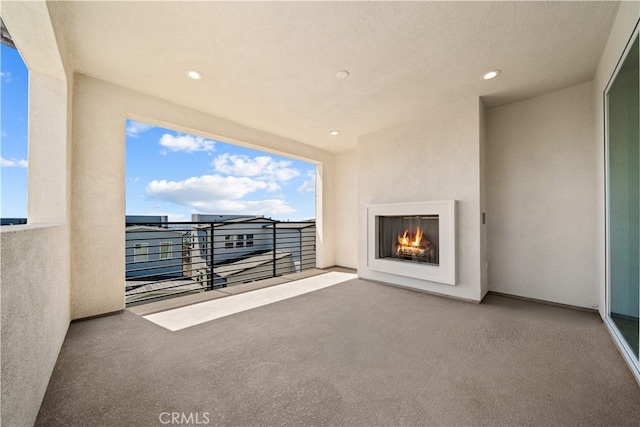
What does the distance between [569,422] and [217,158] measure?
8978 mm

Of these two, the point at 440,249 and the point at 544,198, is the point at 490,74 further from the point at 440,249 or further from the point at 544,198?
the point at 440,249

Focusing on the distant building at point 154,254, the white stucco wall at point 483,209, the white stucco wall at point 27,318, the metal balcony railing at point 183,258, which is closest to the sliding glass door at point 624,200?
the white stucco wall at point 483,209

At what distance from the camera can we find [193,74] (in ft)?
8.12

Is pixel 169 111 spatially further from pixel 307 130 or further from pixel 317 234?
pixel 317 234

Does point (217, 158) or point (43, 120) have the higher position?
point (217, 158)

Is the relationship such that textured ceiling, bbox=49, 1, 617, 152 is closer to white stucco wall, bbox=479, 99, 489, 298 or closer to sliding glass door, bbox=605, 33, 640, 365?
white stucco wall, bbox=479, 99, 489, 298

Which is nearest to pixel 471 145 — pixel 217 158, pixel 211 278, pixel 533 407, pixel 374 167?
pixel 374 167

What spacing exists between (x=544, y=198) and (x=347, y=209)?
303 centimetres

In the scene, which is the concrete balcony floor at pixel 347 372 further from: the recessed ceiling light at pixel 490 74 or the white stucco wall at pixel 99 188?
the recessed ceiling light at pixel 490 74

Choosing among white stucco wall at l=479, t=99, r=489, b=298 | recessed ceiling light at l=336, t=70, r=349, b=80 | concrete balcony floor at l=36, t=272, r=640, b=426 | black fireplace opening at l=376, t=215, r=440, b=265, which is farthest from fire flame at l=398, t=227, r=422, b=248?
recessed ceiling light at l=336, t=70, r=349, b=80

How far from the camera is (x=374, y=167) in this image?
4004 mm

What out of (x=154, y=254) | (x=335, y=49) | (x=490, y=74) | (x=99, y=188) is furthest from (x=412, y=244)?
(x=99, y=188)

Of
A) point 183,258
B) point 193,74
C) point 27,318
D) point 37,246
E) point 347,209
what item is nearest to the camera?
point 27,318

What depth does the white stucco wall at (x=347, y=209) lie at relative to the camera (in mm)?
5051
